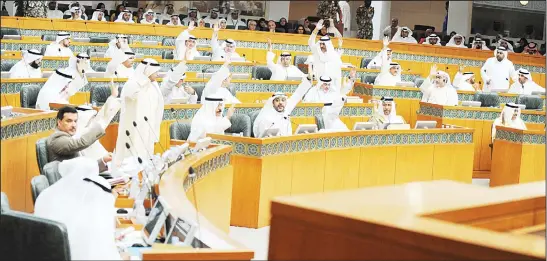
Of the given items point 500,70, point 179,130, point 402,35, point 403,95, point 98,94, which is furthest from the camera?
point 402,35

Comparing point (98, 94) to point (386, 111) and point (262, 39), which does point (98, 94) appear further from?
point (262, 39)

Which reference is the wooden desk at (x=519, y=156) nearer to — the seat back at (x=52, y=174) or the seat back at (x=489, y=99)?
the seat back at (x=489, y=99)

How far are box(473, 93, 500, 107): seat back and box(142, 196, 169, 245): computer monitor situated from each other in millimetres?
10586

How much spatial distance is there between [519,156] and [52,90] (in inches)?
242

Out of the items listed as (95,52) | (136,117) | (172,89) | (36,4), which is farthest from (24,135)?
(36,4)

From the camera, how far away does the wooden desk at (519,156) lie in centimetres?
1270

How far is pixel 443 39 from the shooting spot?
77.6ft

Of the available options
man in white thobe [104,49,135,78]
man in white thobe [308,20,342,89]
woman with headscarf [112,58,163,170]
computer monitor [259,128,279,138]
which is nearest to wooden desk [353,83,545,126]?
man in white thobe [308,20,342,89]

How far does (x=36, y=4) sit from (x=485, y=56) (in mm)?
9316

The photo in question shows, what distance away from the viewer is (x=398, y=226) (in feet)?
6.59

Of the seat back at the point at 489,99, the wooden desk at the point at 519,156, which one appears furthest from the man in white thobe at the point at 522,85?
the wooden desk at the point at 519,156

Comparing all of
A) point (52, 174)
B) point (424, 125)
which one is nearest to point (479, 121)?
point (424, 125)

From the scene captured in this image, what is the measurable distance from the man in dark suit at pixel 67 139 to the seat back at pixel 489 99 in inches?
368

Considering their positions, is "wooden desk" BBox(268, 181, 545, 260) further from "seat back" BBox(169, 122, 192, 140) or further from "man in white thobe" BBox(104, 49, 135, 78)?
"man in white thobe" BBox(104, 49, 135, 78)
